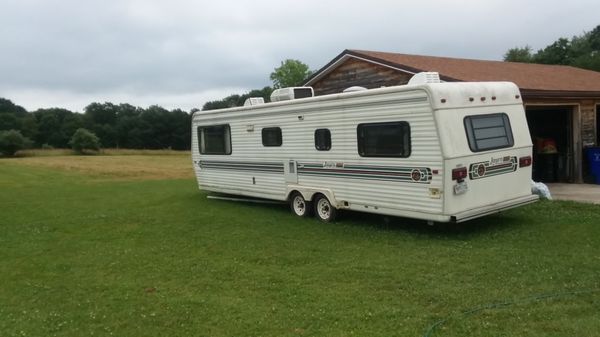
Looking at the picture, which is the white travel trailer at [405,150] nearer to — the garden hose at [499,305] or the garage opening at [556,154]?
the garden hose at [499,305]

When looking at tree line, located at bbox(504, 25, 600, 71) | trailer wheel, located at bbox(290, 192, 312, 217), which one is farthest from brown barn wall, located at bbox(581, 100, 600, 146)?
tree line, located at bbox(504, 25, 600, 71)

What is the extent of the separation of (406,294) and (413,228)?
3.98m

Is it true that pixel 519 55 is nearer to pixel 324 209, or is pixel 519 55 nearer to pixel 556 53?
pixel 556 53

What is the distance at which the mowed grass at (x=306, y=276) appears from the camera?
17.4ft

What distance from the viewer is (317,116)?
427 inches

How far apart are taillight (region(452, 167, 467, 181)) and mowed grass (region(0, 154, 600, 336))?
3.39ft

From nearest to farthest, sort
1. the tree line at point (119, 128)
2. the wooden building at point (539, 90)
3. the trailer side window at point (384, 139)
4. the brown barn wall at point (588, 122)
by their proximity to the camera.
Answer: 1. the trailer side window at point (384, 139)
2. the wooden building at point (539, 90)
3. the brown barn wall at point (588, 122)
4. the tree line at point (119, 128)

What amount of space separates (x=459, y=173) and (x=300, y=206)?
426cm

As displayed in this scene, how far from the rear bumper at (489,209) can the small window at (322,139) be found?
3.13m

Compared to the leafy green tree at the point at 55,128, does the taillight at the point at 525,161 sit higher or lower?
lower

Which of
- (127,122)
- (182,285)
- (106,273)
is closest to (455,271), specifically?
(182,285)

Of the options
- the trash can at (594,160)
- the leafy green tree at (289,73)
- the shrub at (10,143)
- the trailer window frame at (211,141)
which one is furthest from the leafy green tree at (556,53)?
the shrub at (10,143)

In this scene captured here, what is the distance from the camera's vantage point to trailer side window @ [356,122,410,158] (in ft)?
29.7

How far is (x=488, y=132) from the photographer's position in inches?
358
